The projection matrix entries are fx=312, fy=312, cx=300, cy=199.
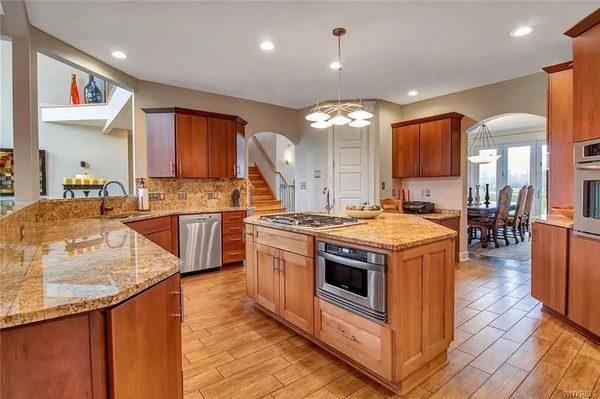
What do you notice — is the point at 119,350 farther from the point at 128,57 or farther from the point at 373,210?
the point at 128,57

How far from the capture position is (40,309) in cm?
84

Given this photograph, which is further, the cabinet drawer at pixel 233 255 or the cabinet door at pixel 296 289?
the cabinet drawer at pixel 233 255

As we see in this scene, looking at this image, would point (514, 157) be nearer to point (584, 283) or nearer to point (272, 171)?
point (272, 171)

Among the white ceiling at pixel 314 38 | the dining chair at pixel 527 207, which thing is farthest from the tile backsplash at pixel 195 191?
the dining chair at pixel 527 207

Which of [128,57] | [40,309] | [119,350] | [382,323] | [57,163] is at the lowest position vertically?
[382,323]

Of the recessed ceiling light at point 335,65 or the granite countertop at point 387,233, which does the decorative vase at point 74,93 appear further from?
the granite countertop at point 387,233

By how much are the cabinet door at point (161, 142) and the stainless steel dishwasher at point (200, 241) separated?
76cm

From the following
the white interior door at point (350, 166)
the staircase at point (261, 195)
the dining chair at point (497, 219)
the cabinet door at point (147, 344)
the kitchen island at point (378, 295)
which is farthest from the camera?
the staircase at point (261, 195)

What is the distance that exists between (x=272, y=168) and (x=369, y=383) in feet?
24.0

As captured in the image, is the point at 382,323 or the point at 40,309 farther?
the point at 382,323

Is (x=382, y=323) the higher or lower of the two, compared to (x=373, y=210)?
lower

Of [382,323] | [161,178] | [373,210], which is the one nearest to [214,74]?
[161,178]

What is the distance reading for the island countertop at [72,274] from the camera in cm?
87

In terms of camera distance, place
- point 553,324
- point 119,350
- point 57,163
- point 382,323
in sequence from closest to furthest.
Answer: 1. point 119,350
2. point 382,323
3. point 553,324
4. point 57,163
